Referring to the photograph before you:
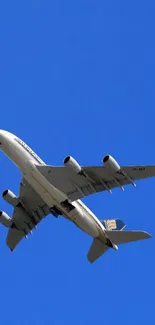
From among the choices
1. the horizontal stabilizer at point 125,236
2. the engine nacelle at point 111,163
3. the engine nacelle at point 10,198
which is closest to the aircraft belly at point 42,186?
the engine nacelle at point 10,198

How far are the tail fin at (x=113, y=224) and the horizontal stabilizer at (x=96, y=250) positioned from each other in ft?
4.25

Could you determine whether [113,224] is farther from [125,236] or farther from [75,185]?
[75,185]

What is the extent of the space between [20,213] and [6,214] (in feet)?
3.76

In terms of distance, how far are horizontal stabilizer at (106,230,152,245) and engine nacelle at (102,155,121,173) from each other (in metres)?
6.47

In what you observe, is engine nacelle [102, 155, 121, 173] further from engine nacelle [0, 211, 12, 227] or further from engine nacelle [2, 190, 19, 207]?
engine nacelle [0, 211, 12, 227]

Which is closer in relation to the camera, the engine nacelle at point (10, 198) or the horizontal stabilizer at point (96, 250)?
the horizontal stabilizer at point (96, 250)

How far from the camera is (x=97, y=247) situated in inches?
2341

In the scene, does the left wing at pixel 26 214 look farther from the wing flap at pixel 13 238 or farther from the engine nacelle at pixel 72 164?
the engine nacelle at pixel 72 164

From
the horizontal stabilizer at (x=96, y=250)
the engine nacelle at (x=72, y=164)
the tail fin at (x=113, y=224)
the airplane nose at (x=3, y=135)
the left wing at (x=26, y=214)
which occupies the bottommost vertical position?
the horizontal stabilizer at (x=96, y=250)

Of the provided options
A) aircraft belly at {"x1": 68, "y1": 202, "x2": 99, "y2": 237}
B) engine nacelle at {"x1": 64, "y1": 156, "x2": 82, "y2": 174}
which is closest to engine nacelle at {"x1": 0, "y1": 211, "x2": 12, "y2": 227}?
aircraft belly at {"x1": 68, "y1": 202, "x2": 99, "y2": 237}

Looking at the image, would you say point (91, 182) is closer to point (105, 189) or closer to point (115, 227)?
point (105, 189)

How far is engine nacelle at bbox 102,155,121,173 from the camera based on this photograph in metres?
52.0

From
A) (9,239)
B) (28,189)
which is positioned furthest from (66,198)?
(9,239)

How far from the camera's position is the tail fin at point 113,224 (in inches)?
2341
